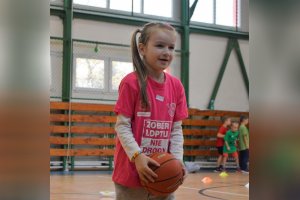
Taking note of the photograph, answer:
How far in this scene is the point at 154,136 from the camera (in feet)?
6.59

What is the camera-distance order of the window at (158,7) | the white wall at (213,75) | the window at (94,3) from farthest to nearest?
1. the white wall at (213,75)
2. the window at (158,7)
3. the window at (94,3)

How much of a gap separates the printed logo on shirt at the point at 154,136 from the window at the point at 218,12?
10599mm

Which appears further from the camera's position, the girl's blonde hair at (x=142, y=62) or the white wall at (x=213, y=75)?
the white wall at (x=213, y=75)

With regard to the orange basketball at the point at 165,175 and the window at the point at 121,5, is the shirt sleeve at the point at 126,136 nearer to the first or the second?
the orange basketball at the point at 165,175

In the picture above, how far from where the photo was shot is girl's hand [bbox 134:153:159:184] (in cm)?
179

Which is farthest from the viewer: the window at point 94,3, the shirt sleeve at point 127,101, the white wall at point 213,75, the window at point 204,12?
the window at point 204,12

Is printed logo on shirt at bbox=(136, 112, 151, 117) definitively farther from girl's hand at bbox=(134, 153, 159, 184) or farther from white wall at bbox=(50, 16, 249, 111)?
white wall at bbox=(50, 16, 249, 111)

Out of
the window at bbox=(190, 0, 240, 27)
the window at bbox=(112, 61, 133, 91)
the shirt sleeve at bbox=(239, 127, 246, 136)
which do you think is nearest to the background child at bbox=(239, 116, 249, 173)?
the shirt sleeve at bbox=(239, 127, 246, 136)

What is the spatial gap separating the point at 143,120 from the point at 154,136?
0.09 meters

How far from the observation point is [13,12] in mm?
410

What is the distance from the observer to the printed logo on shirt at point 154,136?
1994 millimetres

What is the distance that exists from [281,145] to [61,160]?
34.3 ft

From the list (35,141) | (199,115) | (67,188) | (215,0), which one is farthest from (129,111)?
(215,0)

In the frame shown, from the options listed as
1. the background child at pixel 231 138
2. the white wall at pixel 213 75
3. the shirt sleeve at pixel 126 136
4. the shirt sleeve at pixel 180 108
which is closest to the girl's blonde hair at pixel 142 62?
the shirt sleeve at pixel 126 136
